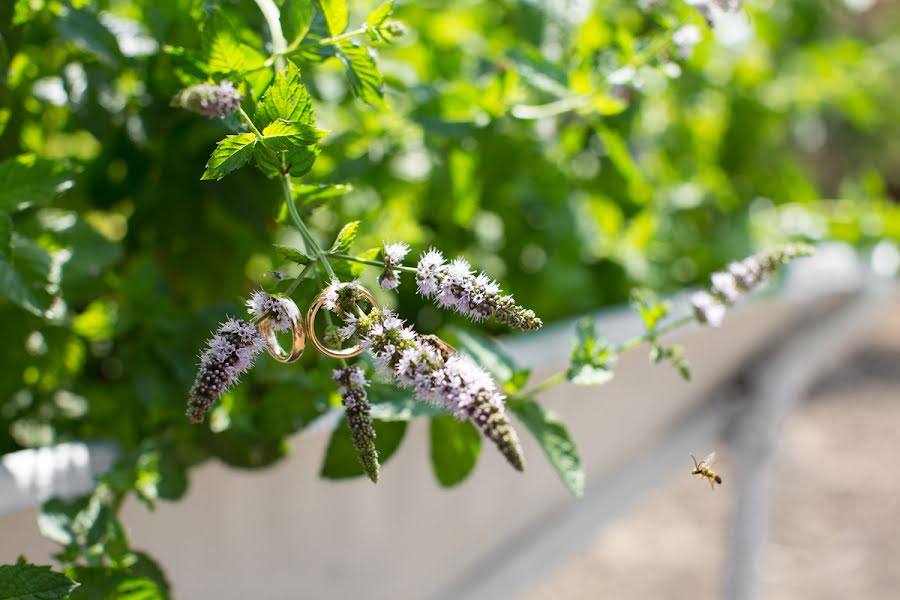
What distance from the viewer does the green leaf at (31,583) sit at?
12.5 inches

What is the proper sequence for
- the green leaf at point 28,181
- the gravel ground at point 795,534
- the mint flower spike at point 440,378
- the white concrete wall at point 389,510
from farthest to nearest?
the gravel ground at point 795,534
the white concrete wall at point 389,510
the green leaf at point 28,181
the mint flower spike at point 440,378

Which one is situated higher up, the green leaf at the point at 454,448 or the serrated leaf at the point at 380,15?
the serrated leaf at the point at 380,15

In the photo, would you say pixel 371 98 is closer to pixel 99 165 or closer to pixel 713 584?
pixel 99 165

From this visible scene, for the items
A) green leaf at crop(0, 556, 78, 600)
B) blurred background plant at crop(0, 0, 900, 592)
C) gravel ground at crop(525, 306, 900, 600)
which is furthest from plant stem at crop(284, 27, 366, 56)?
gravel ground at crop(525, 306, 900, 600)

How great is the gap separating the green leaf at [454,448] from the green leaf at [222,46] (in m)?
Result: 0.19

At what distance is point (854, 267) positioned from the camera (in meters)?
0.83

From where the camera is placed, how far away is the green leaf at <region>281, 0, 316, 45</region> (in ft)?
1.15

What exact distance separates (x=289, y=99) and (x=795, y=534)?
1.95 meters

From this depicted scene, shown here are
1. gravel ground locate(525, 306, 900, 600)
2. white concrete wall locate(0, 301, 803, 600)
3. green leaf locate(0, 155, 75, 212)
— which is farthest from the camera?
gravel ground locate(525, 306, 900, 600)

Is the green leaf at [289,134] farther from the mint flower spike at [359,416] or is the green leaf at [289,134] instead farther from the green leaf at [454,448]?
the green leaf at [454,448]

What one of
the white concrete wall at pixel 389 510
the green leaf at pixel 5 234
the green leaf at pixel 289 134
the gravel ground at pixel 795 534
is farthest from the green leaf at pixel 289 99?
the gravel ground at pixel 795 534

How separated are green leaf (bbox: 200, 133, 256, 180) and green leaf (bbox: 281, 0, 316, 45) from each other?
0.28 ft

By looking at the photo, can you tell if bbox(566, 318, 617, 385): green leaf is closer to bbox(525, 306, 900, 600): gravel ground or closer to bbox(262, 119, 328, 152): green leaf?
bbox(262, 119, 328, 152): green leaf

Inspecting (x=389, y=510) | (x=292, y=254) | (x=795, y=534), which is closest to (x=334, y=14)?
(x=292, y=254)
